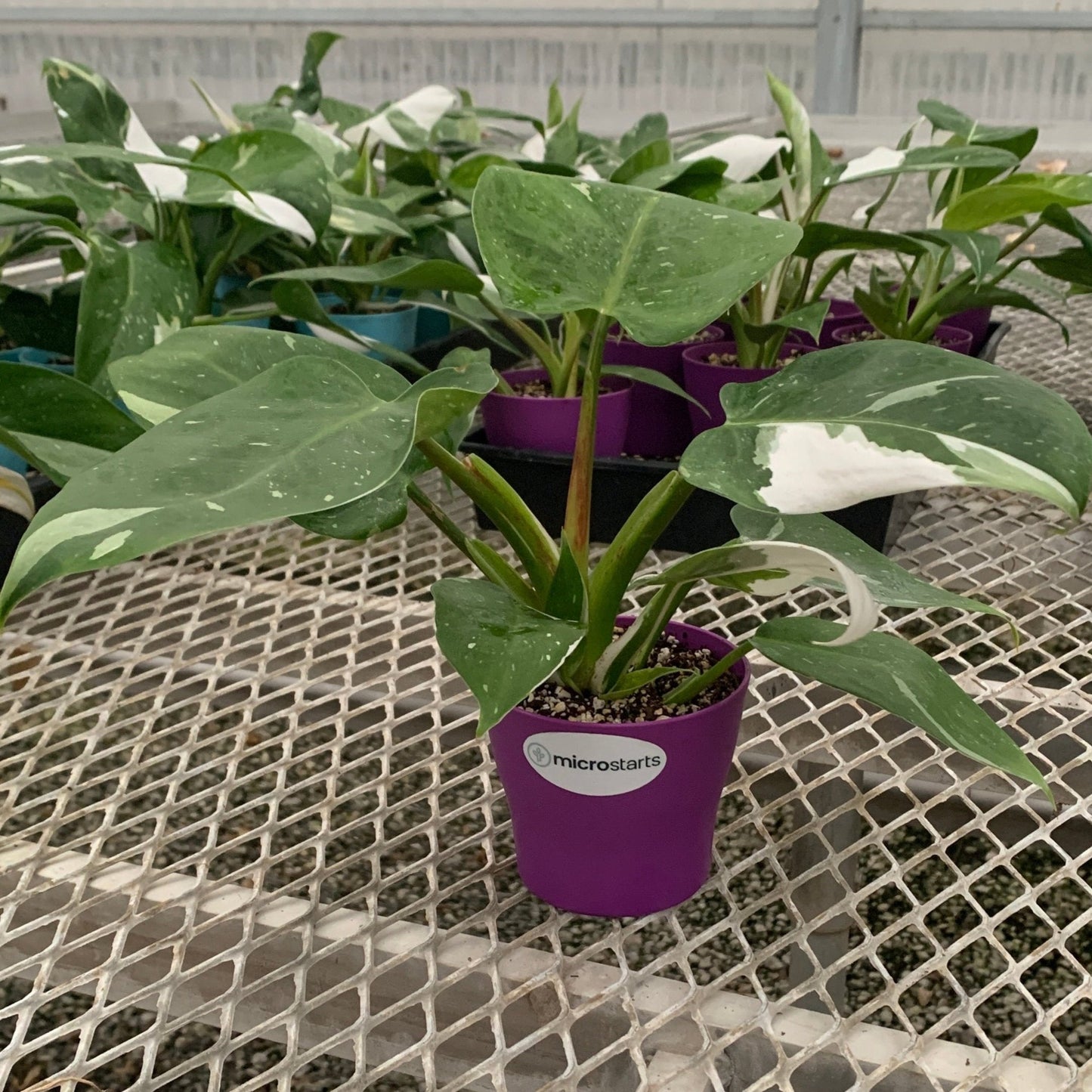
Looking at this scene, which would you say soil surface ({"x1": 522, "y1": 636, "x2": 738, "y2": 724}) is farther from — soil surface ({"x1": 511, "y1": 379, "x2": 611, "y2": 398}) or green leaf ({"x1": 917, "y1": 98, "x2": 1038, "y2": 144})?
green leaf ({"x1": 917, "y1": 98, "x2": 1038, "y2": 144})

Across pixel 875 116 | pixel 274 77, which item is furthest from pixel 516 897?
pixel 274 77

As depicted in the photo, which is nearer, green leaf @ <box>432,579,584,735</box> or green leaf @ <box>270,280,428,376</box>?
green leaf @ <box>432,579,584,735</box>

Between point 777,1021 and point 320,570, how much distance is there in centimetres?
51

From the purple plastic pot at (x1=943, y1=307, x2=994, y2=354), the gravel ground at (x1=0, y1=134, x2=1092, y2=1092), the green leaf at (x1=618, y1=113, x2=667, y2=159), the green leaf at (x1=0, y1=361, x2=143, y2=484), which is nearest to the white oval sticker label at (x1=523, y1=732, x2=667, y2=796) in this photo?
the green leaf at (x1=0, y1=361, x2=143, y2=484)

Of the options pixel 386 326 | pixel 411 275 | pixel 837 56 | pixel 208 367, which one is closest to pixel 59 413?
pixel 208 367

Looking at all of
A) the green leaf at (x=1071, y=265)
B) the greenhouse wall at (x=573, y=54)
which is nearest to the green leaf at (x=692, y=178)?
the green leaf at (x=1071, y=265)

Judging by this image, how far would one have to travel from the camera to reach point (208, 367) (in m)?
0.47

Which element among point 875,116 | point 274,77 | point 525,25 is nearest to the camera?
point 875,116

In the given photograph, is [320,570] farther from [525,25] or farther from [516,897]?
[525,25]

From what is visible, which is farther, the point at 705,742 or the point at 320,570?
the point at 320,570

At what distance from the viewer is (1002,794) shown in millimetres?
627

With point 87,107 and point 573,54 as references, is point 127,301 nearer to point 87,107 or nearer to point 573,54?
point 87,107

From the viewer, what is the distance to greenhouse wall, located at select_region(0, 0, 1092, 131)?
1.90 m

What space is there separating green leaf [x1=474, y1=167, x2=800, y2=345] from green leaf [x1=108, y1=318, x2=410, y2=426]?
7cm
